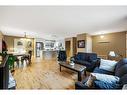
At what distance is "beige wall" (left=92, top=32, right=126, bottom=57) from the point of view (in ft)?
21.0

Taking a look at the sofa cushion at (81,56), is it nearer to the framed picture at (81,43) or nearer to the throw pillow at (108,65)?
the framed picture at (81,43)

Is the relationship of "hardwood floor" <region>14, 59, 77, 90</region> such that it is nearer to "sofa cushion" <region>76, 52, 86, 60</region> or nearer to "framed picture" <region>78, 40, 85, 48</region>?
"sofa cushion" <region>76, 52, 86, 60</region>

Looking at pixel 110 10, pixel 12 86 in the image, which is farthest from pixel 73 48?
pixel 12 86

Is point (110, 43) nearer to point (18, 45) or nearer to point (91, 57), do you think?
point (91, 57)

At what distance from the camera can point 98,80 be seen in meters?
1.96

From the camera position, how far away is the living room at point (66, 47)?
2.91 metres

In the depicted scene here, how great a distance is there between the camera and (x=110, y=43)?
7062 millimetres

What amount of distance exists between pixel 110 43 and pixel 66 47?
17.5ft

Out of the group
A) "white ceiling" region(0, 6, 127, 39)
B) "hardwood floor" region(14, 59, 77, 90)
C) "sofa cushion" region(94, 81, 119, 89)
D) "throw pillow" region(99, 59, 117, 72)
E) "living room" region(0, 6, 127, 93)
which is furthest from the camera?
"throw pillow" region(99, 59, 117, 72)

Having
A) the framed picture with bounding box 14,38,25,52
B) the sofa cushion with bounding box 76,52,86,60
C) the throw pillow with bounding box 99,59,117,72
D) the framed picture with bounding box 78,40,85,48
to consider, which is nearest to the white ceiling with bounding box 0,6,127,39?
the throw pillow with bounding box 99,59,117,72

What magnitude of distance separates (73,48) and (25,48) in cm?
444

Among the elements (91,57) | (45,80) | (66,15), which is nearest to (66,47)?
(91,57)

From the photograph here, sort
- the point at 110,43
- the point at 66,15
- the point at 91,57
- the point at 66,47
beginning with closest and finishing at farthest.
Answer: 1. the point at 66,15
2. the point at 91,57
3. the point at 110,43
4. the point at 66,47
